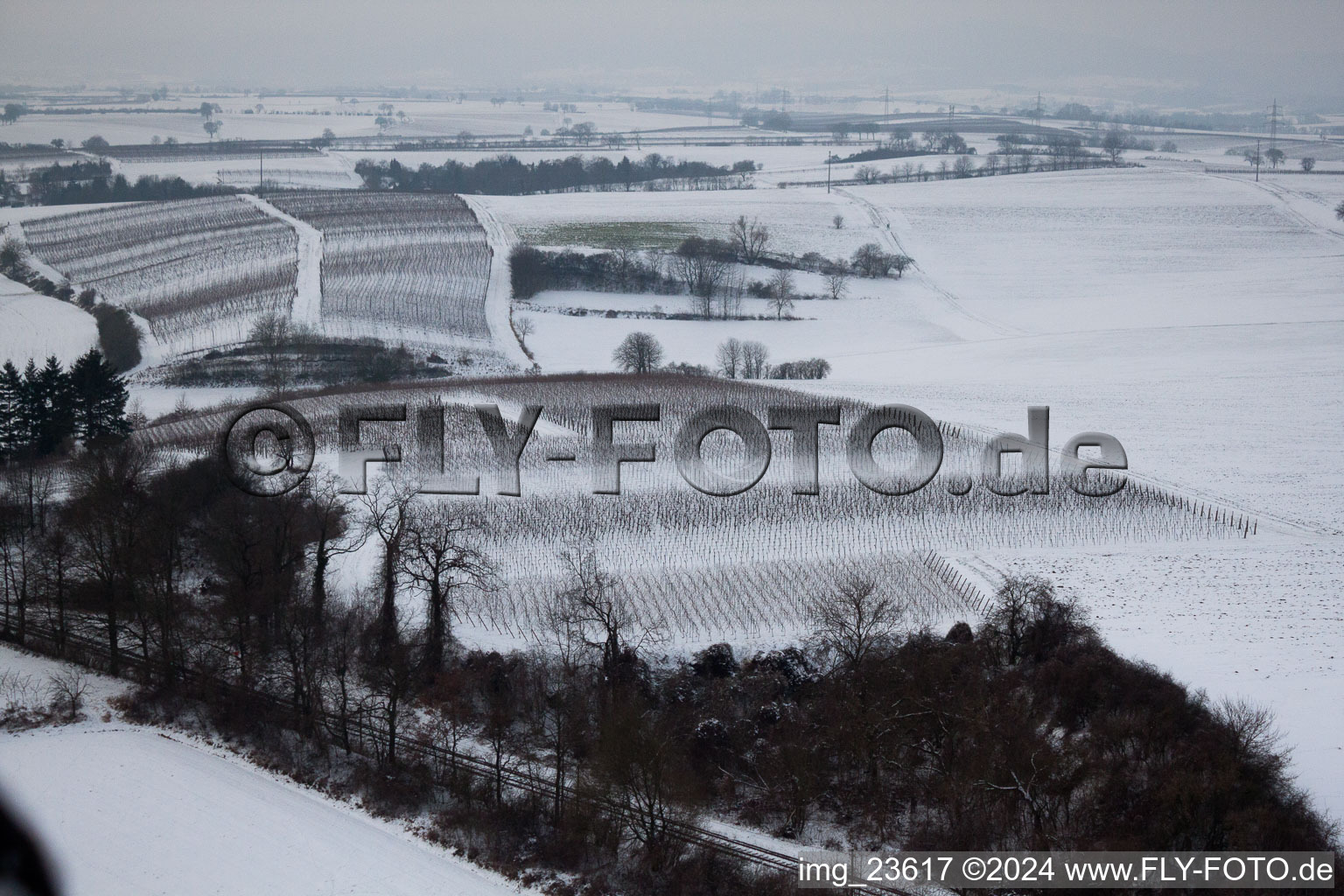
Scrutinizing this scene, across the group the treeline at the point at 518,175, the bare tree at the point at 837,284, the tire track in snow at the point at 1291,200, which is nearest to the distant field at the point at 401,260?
the treeline at the point at 518,175

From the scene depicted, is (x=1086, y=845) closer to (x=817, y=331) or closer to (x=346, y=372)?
(x=346, y=372)

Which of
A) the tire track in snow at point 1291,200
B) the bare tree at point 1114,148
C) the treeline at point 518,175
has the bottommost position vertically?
the tire track in snow at point 1291,200

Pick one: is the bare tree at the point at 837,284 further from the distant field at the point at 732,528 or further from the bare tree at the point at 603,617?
the bare tree at the point at 603,617

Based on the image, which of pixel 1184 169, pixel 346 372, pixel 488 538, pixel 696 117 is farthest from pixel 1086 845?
pixel 696 117

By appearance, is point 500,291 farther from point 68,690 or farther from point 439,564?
point 68,690

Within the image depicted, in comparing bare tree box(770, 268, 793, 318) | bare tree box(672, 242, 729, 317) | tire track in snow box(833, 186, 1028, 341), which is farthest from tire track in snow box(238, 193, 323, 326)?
tire track in snow box(833, 186, 1028, 341)

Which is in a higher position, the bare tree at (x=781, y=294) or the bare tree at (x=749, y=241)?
the bare tree at (x=749, y=241)
